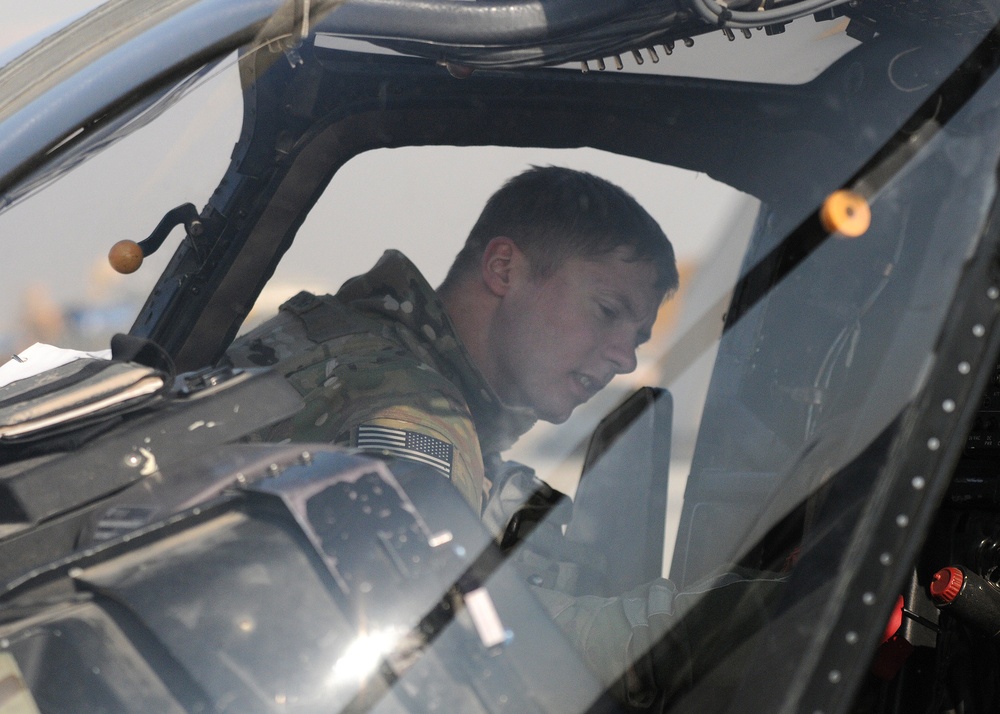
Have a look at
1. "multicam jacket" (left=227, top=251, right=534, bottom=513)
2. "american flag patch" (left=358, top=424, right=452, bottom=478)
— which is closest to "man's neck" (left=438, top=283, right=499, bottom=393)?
"multicam jacket" (left=227, top=251, right=534, bottom=513)

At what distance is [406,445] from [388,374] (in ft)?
0.64

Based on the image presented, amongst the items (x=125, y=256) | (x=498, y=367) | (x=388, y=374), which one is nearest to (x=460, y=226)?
(x=498, y=367)

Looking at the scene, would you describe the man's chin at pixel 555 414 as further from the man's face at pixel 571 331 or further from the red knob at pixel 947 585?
the red knob at pixel 947 585

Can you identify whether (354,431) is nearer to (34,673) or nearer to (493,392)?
(493,392)

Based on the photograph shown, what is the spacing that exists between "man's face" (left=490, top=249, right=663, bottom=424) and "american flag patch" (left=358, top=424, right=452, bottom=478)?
0.50 m

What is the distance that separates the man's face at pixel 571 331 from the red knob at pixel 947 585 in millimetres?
648

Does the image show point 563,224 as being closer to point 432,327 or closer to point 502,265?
point 502,265

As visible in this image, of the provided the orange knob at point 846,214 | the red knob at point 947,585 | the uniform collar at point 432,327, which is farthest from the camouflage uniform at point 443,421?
the orange knob at point 846,214

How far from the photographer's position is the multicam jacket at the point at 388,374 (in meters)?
1.32

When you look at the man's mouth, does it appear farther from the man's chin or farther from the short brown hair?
the short brown hair

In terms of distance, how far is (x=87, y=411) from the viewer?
3.07ft

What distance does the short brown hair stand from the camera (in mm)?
1790

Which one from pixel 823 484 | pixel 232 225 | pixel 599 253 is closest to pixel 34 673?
pixel 823 484

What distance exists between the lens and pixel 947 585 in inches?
53.0
